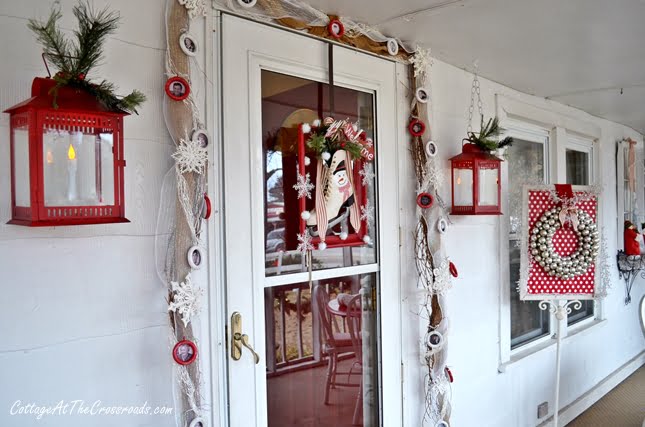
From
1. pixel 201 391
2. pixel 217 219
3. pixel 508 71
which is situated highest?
pixel 508 71

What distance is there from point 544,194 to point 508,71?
2.45 ft

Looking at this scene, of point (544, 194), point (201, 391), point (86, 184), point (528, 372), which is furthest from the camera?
point (528, 372)

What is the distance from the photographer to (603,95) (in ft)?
11.6

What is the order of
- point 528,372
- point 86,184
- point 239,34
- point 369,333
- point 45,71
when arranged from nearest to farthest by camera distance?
point 86,184 → point 45,71 → point 239,34 → point 369,333 → point 528,372

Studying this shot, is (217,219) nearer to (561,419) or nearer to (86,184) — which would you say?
(86,184)

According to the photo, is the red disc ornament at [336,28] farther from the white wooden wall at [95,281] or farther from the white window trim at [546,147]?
the white window trim at [546,147]

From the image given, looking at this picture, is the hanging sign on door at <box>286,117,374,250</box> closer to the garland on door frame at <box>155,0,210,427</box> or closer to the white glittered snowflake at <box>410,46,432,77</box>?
the garland on door frame at <box>155,0,210,427</box>

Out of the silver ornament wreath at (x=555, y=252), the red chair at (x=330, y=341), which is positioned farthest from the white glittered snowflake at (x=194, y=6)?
the silver ornament wreath at (x=555, y=252)

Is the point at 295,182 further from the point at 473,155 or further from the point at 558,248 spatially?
the point at 558,248

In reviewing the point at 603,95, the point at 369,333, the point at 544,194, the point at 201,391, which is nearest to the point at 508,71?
the point at 544,194

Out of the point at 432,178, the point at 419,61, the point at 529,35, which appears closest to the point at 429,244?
the point at 432,178

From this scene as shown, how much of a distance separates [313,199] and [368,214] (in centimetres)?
34

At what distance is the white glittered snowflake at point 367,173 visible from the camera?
1971 millimetres

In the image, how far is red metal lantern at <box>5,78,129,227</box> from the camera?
1.05m
